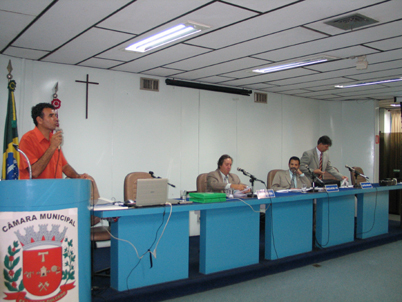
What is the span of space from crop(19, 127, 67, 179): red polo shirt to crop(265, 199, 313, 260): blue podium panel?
236 cm

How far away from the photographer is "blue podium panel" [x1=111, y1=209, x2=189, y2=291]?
9.90 feet

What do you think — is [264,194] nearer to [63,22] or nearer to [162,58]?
[162,58]

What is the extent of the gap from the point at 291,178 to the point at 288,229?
130 cm

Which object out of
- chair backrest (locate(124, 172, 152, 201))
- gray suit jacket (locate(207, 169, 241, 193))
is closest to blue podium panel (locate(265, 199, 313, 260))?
gray suit jacket (locate(207, 169, 241, 193))

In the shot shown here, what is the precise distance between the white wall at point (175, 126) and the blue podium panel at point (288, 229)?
209 centimetres

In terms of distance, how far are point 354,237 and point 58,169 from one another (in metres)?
4.42

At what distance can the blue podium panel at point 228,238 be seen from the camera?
A: 3.55 metres

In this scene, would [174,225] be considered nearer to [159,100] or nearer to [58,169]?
[58,169]

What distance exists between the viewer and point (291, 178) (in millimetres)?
5414

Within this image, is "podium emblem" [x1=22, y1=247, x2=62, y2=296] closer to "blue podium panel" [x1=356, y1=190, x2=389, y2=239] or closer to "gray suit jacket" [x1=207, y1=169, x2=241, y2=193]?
"gray suit jacket" [x1=207, y1=169, x2=241, y2=193]

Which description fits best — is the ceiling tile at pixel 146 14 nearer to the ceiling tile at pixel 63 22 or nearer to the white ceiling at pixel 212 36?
the white ceiling at pixel 212 36

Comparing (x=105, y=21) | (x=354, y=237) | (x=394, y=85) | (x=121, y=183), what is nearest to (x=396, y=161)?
(x=394, y=85)

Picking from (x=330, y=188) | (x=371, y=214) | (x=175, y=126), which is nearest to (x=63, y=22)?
(x=175, y=126)

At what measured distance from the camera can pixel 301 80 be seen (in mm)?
5820
